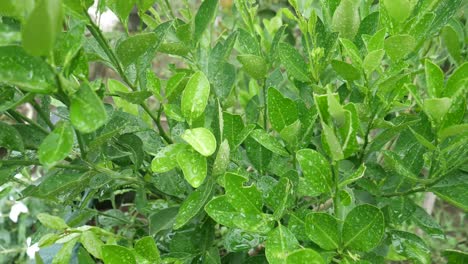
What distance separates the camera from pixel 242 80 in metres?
1.19

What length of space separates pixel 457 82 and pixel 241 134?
0.21 meters

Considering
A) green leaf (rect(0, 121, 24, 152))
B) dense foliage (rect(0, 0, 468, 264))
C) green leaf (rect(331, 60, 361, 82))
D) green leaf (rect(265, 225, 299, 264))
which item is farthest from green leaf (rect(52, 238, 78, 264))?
green leaf (rect(331, 60, 361, 82))

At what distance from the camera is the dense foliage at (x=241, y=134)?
1.27 feet

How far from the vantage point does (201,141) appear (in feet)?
1.43

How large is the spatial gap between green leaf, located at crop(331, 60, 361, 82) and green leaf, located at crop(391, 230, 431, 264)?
207mm

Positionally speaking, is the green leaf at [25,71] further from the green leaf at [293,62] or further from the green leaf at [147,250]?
the green leaf at [293,62]

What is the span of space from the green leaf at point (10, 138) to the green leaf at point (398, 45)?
36 cm

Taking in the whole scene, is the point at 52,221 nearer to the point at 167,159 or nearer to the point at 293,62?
the point at 167,159

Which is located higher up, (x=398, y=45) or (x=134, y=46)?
(x=134, y=46)

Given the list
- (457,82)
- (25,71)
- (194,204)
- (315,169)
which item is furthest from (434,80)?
(25,71)

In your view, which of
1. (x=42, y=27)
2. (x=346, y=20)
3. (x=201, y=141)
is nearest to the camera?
(x=42, y=27)

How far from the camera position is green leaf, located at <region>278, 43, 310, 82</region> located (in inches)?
22.9

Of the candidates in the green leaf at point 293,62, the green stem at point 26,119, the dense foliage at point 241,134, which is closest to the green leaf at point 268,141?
the dense foliage at point 241,134

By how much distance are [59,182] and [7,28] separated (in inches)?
6.5
